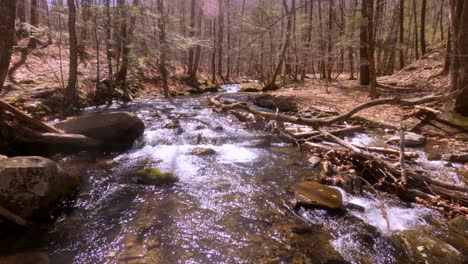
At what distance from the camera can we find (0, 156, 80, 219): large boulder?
3979 millimetres

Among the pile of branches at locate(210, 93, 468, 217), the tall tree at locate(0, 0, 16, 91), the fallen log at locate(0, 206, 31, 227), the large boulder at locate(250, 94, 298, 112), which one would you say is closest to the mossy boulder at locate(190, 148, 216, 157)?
the pile of branches at locate(210, 93, 468, 217)

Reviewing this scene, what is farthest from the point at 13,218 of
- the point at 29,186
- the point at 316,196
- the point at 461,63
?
the point at 461,63

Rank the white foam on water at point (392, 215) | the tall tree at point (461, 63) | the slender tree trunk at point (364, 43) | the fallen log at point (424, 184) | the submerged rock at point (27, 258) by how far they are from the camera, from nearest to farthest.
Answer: the submerged rock at point (27, 258)
the white foam on water at point (392, 215)
the fallen log at point (424, 184)
the tall tree at point (461, 63)
the slender tree trunk at point (364, 43)

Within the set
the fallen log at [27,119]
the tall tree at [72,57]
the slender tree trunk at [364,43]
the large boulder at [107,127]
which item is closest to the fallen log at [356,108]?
the large boulder at [107,127]

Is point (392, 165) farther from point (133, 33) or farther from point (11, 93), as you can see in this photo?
point (133, 33)

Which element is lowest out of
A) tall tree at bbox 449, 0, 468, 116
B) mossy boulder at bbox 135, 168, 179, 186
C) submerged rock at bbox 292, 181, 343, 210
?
submerged rock at bbox 292, 181, 343, 210

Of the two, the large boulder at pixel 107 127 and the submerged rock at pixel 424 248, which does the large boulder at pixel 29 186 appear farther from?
the submerged rock at pixel 424 248

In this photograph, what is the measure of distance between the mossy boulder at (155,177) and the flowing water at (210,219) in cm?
20

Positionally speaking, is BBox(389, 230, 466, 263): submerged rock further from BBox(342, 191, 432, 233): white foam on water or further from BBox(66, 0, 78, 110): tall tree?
BBox(66, 0, 78, 110): tall tree

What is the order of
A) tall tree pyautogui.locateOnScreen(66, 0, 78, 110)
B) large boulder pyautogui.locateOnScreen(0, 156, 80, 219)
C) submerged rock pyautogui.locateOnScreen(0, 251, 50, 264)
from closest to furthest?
submerged rock pyautogui.locateOnScreen(0, 251, 50, 264) → large boulder pyautogui.locateOnScreen(0, 156, 80, 219) → tall tree pyautogui.locateOnScreen(66, 0, 78, 110)

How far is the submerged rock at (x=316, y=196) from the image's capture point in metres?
4.95

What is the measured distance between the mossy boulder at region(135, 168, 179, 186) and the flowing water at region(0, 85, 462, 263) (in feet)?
0.67

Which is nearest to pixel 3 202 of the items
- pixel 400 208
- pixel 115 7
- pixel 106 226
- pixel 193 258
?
pixel 106 226

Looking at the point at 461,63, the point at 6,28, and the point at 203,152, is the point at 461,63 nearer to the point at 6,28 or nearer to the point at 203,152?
the point at 203,152
